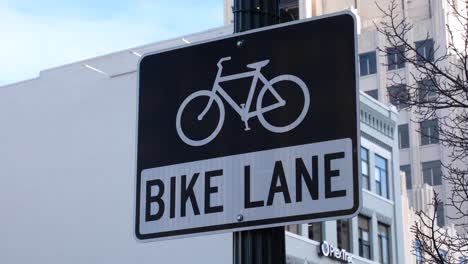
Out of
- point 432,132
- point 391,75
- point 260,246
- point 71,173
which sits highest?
point 391,75

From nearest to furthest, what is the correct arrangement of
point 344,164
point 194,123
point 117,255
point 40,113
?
1. point 344,164
2. point 194,123
3. point 117,255
4. point 40,113

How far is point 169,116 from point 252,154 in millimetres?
463

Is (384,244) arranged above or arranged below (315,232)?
above

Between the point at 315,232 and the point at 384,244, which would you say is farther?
the point at 384,244

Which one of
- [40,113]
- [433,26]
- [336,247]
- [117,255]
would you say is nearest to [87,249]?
[117,255]

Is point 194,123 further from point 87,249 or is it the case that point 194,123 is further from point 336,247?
point 336,247

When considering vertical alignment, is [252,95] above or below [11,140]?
below

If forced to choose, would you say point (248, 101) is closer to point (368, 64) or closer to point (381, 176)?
point (381, 176)

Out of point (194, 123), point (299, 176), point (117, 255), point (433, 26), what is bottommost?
point (299, 176)

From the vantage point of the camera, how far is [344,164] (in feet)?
12.0

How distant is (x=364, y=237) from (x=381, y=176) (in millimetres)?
3495

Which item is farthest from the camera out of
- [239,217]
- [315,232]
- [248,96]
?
[315,232]

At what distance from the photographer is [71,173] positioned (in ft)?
118

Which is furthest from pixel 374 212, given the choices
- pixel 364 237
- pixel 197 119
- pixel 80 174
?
pixel 197 119
